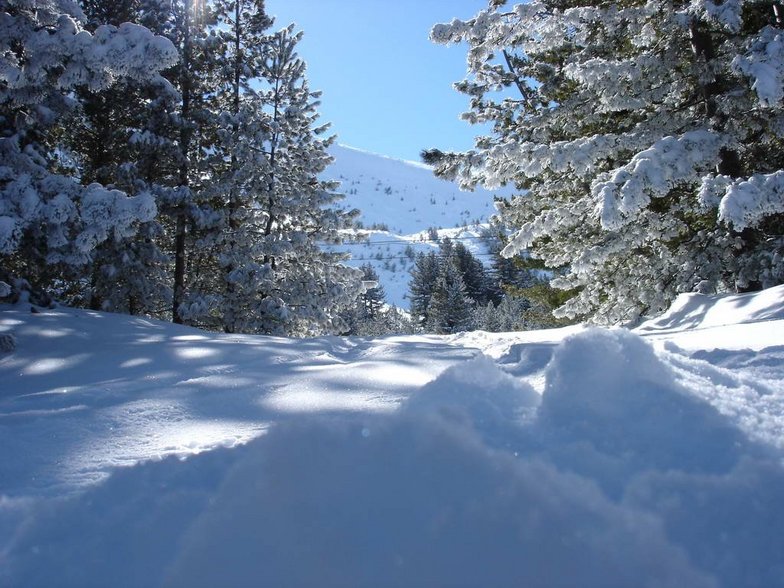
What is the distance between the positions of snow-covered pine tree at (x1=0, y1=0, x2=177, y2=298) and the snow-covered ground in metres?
3.48

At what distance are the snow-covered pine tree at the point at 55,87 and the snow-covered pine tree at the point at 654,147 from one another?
442cm

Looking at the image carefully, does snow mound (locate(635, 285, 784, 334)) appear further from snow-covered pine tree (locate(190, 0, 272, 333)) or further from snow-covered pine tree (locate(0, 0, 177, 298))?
snow-covered pine tree (locate(190, 0, 272, 333))

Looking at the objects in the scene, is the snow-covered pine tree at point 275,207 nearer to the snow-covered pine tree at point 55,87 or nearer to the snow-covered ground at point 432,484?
the snow-covered pine tree at point 55,87

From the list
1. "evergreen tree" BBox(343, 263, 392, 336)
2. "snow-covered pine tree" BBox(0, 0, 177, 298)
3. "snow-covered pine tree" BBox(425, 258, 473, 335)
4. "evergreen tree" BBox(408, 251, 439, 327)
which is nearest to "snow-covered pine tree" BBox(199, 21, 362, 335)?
"snow-covered pine tree" BBox(0, 0, 177, 298)

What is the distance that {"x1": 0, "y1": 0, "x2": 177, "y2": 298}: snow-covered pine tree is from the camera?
5113 millimetres

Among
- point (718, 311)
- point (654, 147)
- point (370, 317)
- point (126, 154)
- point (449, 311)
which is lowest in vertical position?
point (370, 317)

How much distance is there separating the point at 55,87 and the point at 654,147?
24.1 feet

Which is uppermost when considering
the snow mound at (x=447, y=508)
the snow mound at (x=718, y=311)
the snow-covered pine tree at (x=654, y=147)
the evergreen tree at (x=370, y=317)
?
the snow-covered pine tree at (x=654, y=147)

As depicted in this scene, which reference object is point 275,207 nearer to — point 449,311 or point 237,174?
point 237,174

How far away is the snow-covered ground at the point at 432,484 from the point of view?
1416mm

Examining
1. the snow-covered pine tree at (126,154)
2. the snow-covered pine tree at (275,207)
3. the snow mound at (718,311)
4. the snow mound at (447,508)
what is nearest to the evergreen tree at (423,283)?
the snow-covered pine tree at (275,207)

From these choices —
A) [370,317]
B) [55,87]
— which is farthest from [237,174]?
[370,317]

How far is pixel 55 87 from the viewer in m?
5.80

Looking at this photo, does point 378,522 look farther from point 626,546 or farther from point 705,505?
point 705,505
